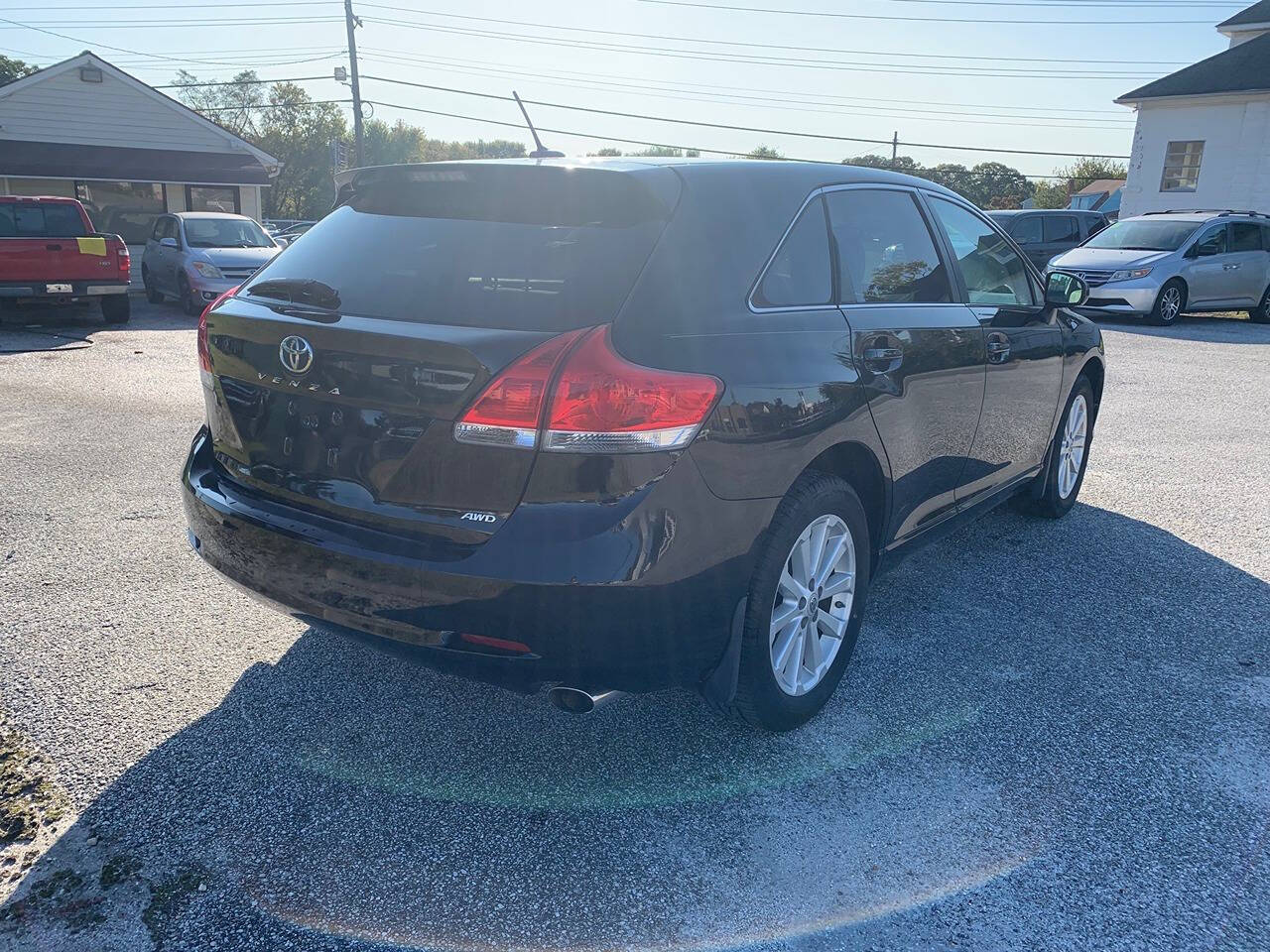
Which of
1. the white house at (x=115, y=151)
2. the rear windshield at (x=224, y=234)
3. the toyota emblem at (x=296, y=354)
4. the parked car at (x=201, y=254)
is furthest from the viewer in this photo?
the white house at (x=115, y=151)

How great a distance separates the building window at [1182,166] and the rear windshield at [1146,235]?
46.3 feet

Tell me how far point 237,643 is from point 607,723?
147 centimetres

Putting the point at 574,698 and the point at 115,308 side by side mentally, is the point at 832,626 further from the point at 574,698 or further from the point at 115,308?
the point at 115,308

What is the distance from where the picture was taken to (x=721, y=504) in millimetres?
2570

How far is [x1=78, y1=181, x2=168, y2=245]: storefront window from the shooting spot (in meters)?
24.3

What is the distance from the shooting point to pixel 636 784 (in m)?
2.87

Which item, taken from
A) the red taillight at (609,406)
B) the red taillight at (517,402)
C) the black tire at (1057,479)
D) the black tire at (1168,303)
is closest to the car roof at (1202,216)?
the black tire at (1168,303)

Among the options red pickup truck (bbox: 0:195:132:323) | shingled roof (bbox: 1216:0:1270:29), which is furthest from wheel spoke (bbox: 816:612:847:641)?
shingled roof (bbox: 1216:0:1270:29)

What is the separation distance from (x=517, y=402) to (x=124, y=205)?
2666cm

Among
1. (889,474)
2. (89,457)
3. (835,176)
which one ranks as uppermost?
(835,176)

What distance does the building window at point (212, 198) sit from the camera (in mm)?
26156

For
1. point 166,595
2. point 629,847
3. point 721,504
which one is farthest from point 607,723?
point 166,595

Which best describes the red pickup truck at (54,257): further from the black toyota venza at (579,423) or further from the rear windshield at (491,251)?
the rear windshield at (491,251)

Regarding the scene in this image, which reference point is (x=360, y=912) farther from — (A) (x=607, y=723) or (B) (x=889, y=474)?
(B) (x=889, y=474)
